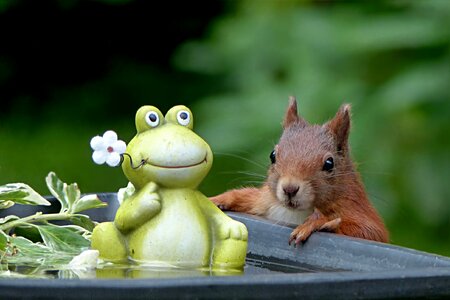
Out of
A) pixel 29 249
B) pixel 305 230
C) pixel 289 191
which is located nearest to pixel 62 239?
pixel 29 249

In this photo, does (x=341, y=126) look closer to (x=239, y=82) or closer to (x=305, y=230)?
(x=305, y=230)

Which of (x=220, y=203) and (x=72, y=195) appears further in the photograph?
(x=220, y=203)

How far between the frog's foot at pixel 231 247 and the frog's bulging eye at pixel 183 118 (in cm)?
20

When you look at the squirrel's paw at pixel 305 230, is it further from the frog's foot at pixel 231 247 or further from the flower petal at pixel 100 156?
the flower petal at pixel 100 156

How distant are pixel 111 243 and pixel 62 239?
0.73 ft

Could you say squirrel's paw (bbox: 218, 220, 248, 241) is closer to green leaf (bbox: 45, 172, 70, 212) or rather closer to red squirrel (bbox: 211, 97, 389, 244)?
green leaf (bbox: 45, 172, 70, 212)

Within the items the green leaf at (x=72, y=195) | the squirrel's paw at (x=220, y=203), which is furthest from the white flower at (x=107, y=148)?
the squirrel's paw at (x=220, y=203)

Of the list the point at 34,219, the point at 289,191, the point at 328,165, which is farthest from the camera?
the point at 328,165

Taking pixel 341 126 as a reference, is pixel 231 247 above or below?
below

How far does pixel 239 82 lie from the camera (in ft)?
17.3

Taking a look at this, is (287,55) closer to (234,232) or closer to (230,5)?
(230,5)

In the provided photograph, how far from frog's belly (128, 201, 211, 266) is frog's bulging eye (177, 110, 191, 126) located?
15 centimetres

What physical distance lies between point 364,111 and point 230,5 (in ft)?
6.11

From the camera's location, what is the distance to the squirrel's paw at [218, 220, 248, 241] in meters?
2.18
